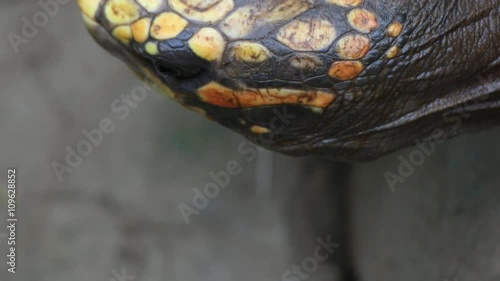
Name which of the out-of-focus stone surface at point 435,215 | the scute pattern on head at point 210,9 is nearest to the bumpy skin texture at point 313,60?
the scute pattern on head at point 210,9

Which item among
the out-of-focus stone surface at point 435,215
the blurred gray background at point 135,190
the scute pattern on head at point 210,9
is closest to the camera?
the scute pattern on head at point 210,9

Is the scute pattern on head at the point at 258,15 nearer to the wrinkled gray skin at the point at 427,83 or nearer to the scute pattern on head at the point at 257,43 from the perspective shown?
the scute pattern on head at the point at 257,43

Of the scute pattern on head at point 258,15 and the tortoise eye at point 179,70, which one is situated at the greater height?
the scute pattern on head at point 258,15

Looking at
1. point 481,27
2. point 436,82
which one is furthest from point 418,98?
point 481,27

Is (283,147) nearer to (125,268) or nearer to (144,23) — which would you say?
(144,23)

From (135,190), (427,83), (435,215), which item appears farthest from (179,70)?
(135,190)

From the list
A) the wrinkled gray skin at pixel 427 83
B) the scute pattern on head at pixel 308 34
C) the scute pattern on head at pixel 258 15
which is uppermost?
the scute pattern on head at pixel 258 15

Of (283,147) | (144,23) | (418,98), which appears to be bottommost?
(283,147)
